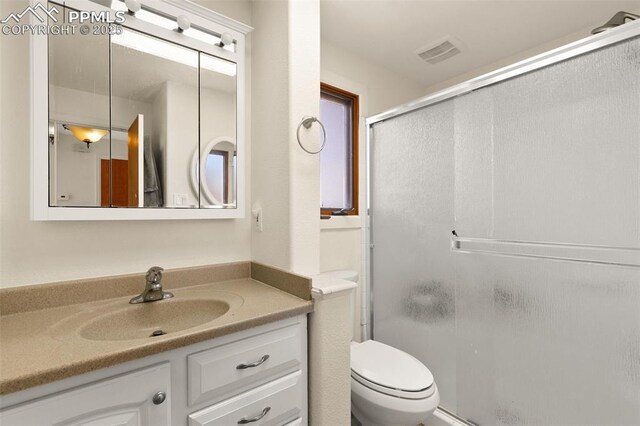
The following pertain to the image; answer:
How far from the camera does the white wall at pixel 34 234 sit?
3.13 feet

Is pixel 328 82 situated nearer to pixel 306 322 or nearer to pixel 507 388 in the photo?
pixel 306 322

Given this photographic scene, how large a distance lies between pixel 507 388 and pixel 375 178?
4.66 ft

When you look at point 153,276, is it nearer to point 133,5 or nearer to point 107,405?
point 107,405

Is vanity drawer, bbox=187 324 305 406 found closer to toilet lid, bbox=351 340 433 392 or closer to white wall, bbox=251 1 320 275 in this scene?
white wall, bbox=251 1 320 275

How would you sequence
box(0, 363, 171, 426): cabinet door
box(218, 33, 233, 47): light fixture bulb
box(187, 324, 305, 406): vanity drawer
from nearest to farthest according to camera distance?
box(0, 363, 171, 426): cabinet door
box(187, 324, 305, 406): vanity drawer
box(218, 33, 233, 47): light fixture bulb

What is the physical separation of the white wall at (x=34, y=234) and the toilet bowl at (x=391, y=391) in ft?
3.34

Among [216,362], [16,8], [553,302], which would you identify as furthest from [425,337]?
[16,8]

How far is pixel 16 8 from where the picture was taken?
3.20 feet

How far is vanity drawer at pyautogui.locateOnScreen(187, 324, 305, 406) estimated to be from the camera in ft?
2.74

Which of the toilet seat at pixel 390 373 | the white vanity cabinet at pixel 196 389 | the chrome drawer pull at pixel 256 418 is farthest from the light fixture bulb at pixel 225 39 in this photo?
the toilet seat at pixel 390 373

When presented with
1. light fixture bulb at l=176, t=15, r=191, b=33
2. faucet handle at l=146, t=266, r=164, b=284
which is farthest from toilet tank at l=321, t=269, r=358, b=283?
light fixture bulb at l=176, t=15, r=191, b=33

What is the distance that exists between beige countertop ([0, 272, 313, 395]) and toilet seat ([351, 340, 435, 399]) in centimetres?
55

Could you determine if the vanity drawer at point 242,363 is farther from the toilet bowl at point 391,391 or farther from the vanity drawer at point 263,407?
the toilet bowl at point 391,391

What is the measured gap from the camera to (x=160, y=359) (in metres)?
0.78
